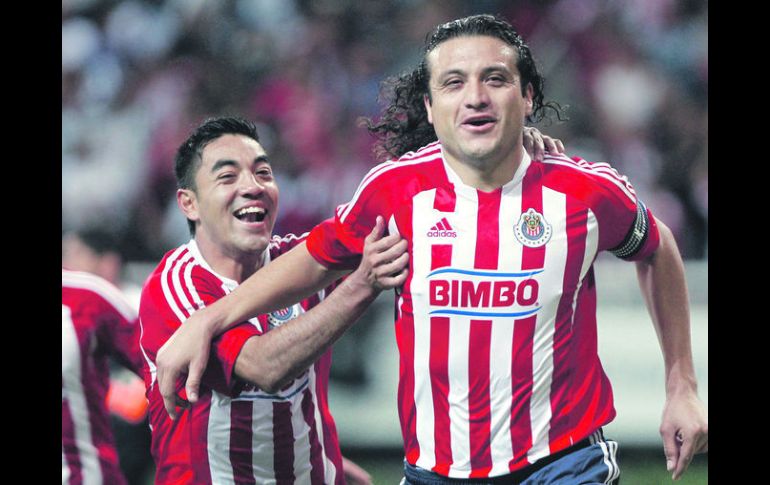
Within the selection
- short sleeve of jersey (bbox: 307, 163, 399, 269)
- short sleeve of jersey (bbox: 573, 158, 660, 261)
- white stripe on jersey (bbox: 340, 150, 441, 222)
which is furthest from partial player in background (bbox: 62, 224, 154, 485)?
short sleeve of jersey (bbox: 573, 158, 660, 261)

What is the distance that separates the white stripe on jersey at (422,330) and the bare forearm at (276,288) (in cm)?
32

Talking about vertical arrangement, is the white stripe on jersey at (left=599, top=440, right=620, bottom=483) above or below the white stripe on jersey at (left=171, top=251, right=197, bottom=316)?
below

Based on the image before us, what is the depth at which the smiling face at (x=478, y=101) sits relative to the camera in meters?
2.47

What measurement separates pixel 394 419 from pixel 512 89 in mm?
1994

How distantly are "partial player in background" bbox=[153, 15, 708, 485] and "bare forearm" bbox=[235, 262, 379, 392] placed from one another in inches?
5.7

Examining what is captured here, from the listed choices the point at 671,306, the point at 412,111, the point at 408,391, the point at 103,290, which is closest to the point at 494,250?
the point at 408,391

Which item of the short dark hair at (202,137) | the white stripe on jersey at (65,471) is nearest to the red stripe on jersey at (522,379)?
the short dark hair at (202,137)

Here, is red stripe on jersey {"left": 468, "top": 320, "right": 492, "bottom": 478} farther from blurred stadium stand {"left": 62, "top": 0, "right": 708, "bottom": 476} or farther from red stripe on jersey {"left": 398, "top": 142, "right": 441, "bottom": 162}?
blurred stadium stand {"left": 62, "top": 0, "right": 708, "bottom": 476}

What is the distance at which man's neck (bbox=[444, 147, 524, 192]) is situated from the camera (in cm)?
255

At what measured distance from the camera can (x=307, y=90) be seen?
4422mm

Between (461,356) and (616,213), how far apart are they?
57 cm

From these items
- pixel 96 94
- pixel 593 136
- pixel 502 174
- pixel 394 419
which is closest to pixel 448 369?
pixel 502 174

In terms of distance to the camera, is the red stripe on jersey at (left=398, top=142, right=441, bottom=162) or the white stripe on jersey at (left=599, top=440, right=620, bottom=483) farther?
the red stripe on jersey at (left=398, top=142, right=441, bottom=162)

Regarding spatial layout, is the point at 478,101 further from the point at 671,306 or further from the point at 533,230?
the point at 671,306
